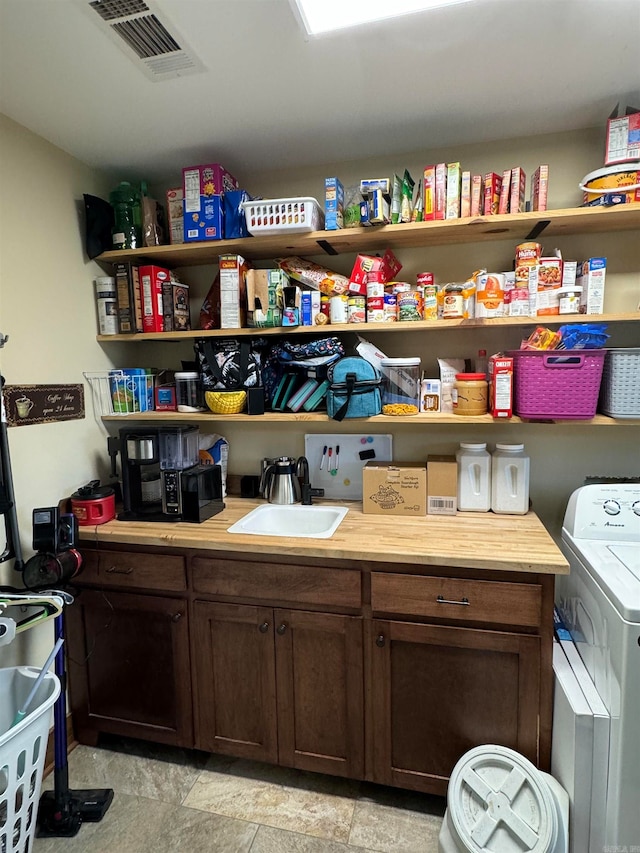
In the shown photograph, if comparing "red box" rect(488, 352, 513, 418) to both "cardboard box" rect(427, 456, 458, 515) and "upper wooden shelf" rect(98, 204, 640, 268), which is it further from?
"upper wooden shelf" rect(98, 204, 640, 268)

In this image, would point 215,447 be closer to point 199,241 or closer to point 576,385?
point 199,241

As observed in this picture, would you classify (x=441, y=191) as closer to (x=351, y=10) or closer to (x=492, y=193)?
(x=492, y=193)

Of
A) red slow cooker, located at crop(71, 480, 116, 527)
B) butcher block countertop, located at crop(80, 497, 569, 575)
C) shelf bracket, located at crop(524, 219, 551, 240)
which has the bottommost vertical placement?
butcher block countertop, located at crop(80, 497, 569, 575)

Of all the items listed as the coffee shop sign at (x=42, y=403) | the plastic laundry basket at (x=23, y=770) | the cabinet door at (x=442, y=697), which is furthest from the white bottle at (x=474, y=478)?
the coffee shop sign at (x=42, y=403)

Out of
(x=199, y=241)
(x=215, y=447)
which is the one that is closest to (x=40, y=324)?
(x=199, y=241)

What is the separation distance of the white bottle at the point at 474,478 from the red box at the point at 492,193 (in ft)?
3.03

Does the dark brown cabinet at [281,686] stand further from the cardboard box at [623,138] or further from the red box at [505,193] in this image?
the cardboard box at [623,138]

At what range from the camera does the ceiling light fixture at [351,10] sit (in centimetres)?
123

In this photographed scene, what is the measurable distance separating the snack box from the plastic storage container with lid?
1.64 feet

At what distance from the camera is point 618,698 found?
1288 millimetres

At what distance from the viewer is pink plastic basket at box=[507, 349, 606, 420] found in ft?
5.54

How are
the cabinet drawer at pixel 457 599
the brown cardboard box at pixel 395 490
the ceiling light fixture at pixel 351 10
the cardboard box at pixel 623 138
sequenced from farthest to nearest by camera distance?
the brown cardboard box at pixel 395 490
the cardboard box at pixel 623 138
the cabinet drawer at pixel 457 599
the ceiling light fixture at pixel 351 10

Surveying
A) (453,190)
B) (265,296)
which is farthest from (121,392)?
(453,190)

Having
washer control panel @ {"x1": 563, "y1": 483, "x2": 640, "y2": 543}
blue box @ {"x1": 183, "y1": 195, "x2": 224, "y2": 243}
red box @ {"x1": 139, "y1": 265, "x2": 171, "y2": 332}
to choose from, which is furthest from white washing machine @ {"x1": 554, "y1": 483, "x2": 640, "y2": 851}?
red box @ {"x1": 139, "y1": 265, "x2": 171, "y2": 332}
